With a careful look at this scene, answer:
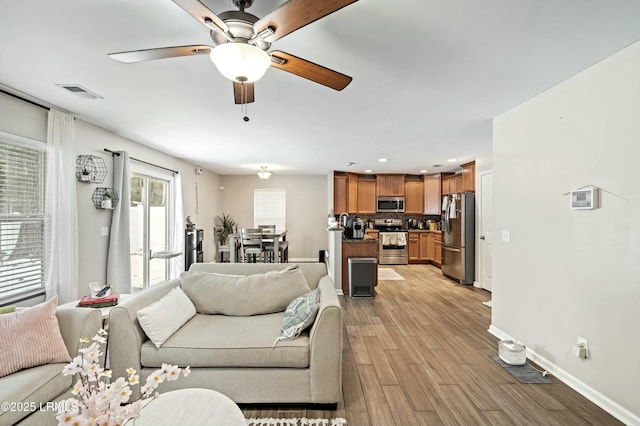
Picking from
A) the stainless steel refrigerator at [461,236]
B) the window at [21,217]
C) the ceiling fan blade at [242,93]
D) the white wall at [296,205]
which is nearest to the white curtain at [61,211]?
the window at [21,217]

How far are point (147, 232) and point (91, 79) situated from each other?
10.6 ft

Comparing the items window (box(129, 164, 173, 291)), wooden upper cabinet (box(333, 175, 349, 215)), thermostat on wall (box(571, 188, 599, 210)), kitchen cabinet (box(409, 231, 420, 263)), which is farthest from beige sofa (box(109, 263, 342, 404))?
kitchen cabinet (box(409, 231, 420, 263))

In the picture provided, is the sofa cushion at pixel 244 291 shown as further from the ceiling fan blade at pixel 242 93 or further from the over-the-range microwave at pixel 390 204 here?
the over-the-range microwave at pixel 390 204

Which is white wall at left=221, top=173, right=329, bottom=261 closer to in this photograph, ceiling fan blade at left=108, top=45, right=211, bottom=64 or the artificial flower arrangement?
ceiling fan blade at left=108, top=45, right=211, bottom=64

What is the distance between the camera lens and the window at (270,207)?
28.2 ft

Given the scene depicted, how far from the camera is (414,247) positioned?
317 inches

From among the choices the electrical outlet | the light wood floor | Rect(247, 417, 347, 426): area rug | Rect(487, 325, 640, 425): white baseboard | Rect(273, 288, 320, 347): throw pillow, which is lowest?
the light wood floor

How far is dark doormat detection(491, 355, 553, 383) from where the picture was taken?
2473mm

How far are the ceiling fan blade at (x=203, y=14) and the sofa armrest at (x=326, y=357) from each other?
1.80m

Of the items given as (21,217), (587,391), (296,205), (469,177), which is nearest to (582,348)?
(587,391)

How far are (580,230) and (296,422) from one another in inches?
102

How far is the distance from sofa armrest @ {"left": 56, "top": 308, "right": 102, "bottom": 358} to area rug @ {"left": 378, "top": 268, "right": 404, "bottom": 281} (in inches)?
205

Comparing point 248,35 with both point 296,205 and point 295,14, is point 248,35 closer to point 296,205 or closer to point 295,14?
point 295,14

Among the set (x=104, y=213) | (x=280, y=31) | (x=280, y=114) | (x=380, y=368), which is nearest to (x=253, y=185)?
(x=104, y=213)
